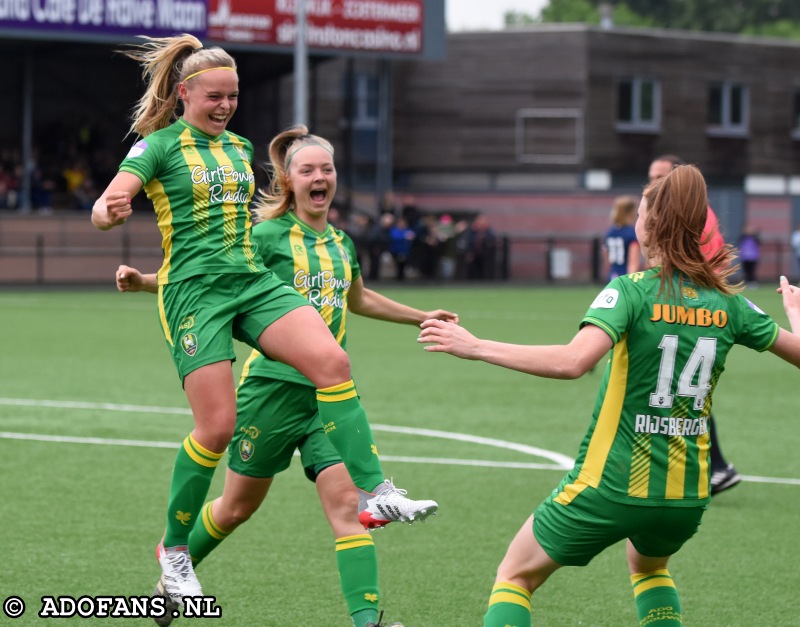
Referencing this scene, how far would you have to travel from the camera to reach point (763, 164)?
4788cm

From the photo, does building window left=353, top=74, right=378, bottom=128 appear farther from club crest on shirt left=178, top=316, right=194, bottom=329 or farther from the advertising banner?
club crest on shirt left=178, top=316, right=194, bottom=329

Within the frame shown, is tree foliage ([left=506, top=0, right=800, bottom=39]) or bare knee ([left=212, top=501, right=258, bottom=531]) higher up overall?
tree foliage ([left=506, top=0, right=800, bottom=39])

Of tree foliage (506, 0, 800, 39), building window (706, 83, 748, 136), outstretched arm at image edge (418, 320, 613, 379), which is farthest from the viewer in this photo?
tree foliage (506, 0, 800, 39)

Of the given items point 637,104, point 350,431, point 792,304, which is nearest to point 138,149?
point 350,431

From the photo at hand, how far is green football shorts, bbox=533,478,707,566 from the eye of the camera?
4.48 metres

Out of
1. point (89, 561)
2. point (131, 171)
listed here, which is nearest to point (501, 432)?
point (89, 561)

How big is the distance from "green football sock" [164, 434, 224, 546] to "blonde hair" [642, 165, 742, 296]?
1.95 meters

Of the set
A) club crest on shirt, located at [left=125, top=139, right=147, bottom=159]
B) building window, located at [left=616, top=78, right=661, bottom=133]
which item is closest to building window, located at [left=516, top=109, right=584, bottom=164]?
building window, located at [left=616, top=78, right=661, bottom=133]

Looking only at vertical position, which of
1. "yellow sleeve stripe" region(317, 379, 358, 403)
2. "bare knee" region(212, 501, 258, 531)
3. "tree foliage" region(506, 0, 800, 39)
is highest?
"tree foliage" region(506, 0, 800, 39)

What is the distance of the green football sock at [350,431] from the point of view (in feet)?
17.2

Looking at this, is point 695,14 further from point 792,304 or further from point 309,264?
point 792,304

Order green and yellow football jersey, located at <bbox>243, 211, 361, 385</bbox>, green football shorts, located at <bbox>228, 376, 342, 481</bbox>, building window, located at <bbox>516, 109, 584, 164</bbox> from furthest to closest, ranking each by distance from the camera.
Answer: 1. building window, located at <bbox>516, 109, 584, 164</bbox>
2. green and yellow football jersey, located at <bbox>243, 211, 361, 385</bbox>
3. green football shorts, located at <bbox>228, 376, 342, 481</bbox>

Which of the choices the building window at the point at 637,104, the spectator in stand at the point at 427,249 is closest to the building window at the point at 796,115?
the building window at the point at 637,104

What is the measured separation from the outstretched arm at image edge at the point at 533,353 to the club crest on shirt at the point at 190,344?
1486 millimetres
